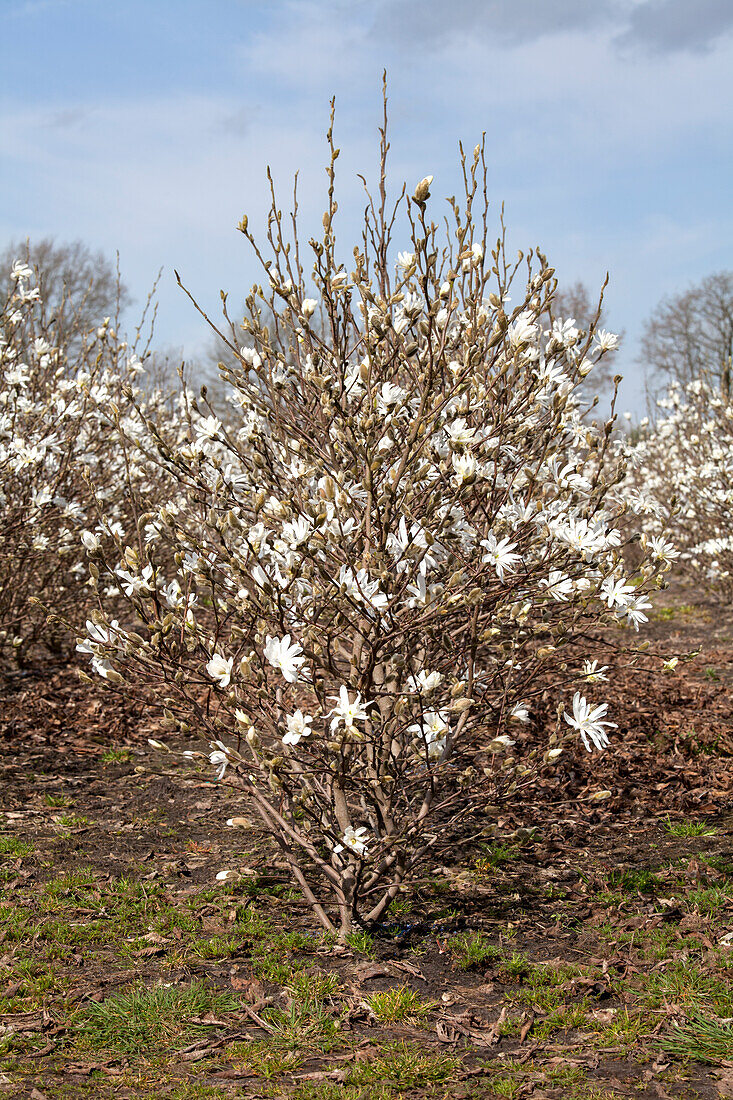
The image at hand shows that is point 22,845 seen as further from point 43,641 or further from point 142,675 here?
point 43,641

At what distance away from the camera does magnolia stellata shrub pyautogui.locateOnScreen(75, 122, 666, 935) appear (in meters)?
3.17

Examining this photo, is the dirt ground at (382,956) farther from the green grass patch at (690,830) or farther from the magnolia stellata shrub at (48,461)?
the magnolia stellata shrub at (48,461)

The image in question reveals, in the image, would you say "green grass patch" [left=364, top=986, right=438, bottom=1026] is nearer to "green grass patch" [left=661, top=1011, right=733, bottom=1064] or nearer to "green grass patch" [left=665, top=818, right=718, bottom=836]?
"green grass patch" [left=661, top=1011, right=733, bottom=1064]

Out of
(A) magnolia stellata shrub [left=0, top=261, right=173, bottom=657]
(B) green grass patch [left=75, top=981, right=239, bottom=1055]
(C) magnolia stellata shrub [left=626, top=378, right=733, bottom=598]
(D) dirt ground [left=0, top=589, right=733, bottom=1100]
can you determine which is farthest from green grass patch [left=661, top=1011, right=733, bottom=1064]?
(C) magnolia stellata shrub [left=626, top=378, right=733, bottom=598]

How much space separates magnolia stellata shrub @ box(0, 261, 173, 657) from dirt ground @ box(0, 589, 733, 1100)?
6.36 feet

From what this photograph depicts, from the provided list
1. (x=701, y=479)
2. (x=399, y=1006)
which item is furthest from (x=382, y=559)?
(x=701, y=479)

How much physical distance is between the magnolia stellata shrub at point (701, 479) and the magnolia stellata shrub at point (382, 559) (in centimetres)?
554

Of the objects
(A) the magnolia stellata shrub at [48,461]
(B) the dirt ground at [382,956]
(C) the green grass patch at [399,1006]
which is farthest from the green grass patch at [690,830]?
(A) the magnolia stellata shrub at [48,461]

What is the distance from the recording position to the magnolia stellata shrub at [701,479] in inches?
412

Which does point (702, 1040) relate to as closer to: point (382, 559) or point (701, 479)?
point (382, 559)

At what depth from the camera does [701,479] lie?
36.8ft

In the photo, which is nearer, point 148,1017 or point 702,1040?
point 702,1040

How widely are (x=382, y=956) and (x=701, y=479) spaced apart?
902 cm

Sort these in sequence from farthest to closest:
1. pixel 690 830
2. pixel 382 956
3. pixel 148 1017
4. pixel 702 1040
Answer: pixel 690 830, pixel 382 956, pixel 148 1017, pixel 702 1040
